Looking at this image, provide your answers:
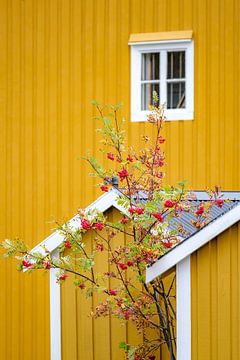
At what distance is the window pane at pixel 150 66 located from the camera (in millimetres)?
10836

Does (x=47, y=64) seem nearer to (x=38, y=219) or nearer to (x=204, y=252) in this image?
(x=38, y=219)

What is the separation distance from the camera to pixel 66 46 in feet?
36.1

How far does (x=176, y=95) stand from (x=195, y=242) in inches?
162

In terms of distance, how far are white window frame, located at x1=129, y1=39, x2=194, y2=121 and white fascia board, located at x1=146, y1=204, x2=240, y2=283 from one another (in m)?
3.78

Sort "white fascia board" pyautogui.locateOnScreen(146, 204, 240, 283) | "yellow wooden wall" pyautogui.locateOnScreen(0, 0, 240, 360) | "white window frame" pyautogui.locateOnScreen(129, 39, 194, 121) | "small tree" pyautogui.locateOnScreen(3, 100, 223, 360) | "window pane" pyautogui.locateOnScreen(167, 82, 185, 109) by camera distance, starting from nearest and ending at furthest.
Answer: "white fascia board" pyautogui.locateOnScreen(146, 204, 240, 283)
"small tree" pyautogui.locateOnScreen(3, 100, 223, 360)
"yellow wooden wall" pyautogui.locateOnScreen(0, 0, 240, 360)
"white window frame" pyautogui.locateOnScreen(129, 39, 194, 121)
"window pane" pyautogui.locateOnScreen(167, 82, 185, 109)

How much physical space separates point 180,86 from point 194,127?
0.58 metres

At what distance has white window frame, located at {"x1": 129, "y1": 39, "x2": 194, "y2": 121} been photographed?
1057 centimetres

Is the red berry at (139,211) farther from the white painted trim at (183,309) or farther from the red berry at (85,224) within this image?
the white painted trim at (183,309)

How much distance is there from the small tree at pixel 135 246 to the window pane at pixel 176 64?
277 cm

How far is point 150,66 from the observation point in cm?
1084

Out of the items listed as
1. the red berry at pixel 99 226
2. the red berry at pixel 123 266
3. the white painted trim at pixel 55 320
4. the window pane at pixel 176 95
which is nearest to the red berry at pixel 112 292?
the red berry at pixel 123 266

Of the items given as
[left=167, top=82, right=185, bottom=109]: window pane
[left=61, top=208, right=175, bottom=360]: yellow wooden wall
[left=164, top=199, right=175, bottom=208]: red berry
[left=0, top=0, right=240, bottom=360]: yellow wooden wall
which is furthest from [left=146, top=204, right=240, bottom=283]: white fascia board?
[left=167, top=82, right=185, bottom=109]: window pane

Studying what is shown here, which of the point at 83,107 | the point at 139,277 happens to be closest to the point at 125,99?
the point at 83,107

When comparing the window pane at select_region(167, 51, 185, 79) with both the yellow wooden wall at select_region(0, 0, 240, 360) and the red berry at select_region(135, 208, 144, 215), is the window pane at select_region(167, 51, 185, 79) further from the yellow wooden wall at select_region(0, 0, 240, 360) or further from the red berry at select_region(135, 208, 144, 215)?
the red berry at select_region(135, 208, 144, 215)
